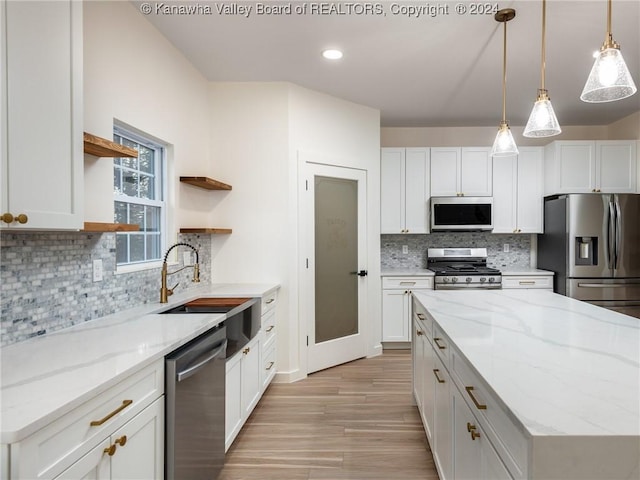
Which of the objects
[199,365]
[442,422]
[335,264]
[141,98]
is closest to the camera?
[199,365]

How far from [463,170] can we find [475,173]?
0.49 ft

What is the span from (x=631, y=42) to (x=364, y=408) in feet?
10.9

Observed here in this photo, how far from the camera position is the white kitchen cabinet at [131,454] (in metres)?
1.12

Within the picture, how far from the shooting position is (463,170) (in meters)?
4.83

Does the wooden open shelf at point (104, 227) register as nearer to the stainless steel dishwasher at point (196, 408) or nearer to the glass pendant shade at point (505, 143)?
the stainless steel dishwasher at point (196, 408)

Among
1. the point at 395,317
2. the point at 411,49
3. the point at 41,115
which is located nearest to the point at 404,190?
the point at 395,317

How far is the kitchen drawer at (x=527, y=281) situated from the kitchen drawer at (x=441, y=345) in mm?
2899

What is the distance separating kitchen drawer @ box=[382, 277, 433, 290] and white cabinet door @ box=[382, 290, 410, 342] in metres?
0.07

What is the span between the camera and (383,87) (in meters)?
3.76

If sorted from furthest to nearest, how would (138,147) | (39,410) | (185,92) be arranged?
1. (185,92)
2. (138,147)
3. (39,410)

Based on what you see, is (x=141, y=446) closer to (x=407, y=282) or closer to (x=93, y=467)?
(x=93, y=467)

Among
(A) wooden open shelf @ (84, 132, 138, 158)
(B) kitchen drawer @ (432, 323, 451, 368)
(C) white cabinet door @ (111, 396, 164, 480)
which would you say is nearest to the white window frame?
(A) wooden open shelf @ (84, 132, 138, 158)

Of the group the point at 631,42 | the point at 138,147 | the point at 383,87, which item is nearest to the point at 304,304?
the point at 138,147

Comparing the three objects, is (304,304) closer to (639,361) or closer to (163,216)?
(163,216)
